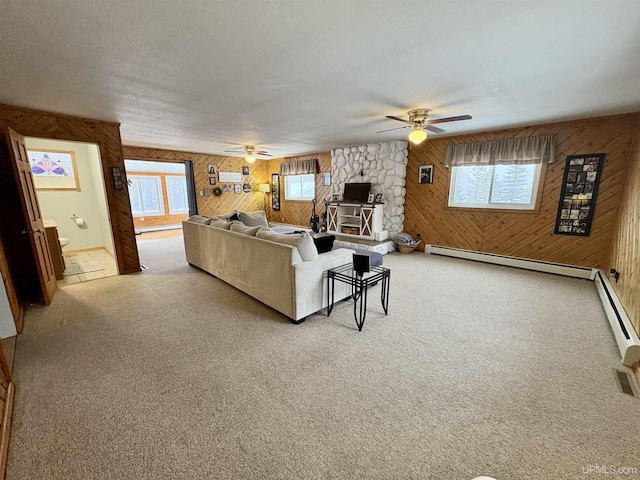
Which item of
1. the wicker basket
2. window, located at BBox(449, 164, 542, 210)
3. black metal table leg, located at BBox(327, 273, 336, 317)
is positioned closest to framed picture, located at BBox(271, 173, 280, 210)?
the wicker basket

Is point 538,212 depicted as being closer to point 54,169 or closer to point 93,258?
point 93,258

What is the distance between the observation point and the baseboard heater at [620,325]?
2182 millimetres

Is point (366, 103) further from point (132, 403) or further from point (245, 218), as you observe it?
point (132, 403)

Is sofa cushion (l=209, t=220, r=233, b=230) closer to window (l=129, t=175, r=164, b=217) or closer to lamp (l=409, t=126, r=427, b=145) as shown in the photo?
lamp (l=409, t=126, r=427, b=145)

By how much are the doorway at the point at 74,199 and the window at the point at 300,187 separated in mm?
5150

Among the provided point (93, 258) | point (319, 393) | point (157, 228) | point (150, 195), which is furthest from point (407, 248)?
point (150, 195)

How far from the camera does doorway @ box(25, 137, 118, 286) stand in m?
5.39

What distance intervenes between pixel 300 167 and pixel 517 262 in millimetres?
6230

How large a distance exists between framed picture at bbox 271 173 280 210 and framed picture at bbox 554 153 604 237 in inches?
298

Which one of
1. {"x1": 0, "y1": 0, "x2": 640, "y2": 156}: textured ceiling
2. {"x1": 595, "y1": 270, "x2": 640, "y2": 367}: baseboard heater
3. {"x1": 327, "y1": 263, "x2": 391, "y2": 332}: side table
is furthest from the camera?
{"x1": 327, "y1": 263, "x2": 391, "y2": 332}: side table

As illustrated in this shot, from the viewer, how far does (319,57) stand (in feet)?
6.95

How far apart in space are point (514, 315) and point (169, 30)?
167 inches

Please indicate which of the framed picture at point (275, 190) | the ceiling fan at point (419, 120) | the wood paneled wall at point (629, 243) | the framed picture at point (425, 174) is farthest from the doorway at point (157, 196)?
the wood paneled wall at point (629, 243)

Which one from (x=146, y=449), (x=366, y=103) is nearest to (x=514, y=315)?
(x=366, y=103)
